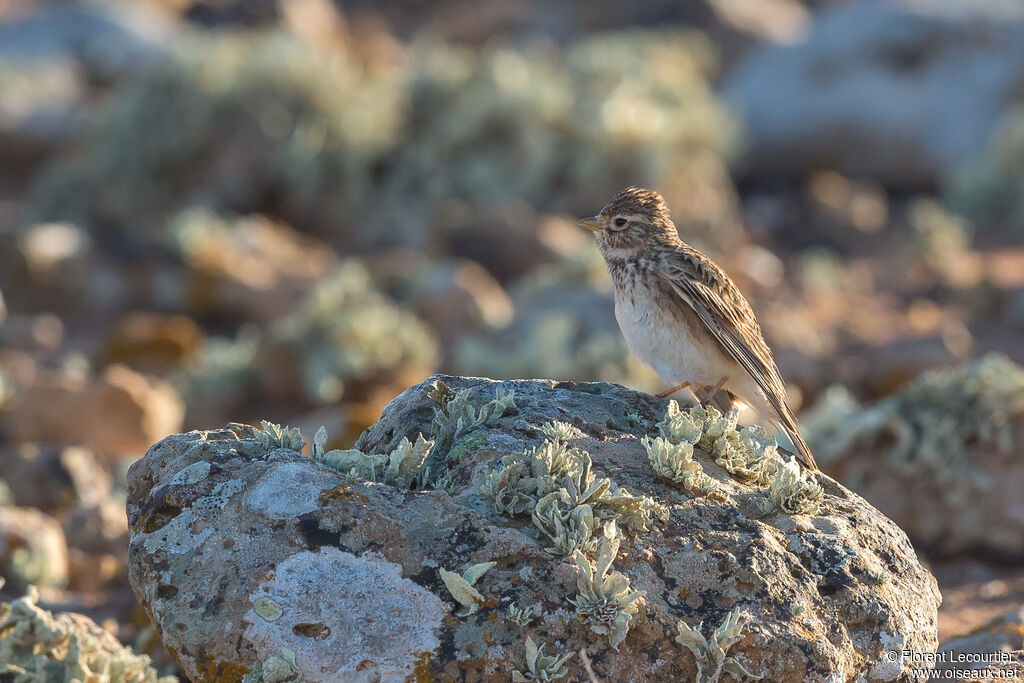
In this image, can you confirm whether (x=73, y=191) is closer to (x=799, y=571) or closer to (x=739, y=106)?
(x=739, y=106)

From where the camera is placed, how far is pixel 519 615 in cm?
358

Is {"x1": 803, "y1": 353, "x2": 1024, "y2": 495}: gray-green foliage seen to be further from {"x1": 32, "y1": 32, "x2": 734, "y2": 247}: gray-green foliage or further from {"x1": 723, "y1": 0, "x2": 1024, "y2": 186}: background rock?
{"x1": 723, "y1": 0, "x2": 1024, "y2": 186}: background rock

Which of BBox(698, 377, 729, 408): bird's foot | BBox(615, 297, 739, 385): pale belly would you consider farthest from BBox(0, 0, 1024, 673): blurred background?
BBox(615, 297, 739, 385): pale belly

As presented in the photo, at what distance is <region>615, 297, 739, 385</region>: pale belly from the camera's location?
5.46 meters

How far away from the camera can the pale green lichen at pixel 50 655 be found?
4531mm

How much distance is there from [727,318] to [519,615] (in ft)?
7.56

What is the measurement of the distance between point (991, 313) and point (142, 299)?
9531 mm

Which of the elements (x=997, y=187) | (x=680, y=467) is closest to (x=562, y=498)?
(x=680, y=467)

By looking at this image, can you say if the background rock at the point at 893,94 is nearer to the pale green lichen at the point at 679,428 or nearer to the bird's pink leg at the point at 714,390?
the bird's pink leg at the point at 714,390

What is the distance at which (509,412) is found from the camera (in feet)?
14.4

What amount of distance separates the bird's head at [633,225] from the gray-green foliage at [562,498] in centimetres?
219

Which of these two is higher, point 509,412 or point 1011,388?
point 1011,388

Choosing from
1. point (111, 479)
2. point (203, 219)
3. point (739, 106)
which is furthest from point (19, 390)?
point (739, 106)

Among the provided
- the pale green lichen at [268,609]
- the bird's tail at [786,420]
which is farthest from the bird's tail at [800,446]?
the pale green lichen at [268,609]
